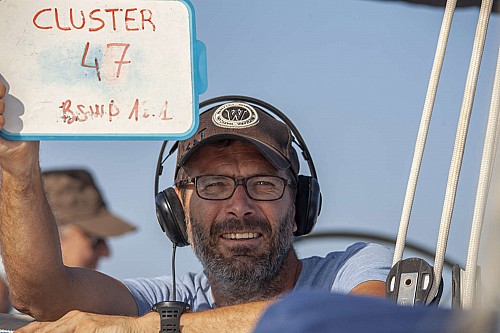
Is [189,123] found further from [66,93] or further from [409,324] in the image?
[409,324]

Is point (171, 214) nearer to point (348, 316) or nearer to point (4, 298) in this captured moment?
point (4, 298)

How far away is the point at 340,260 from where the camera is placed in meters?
2.43

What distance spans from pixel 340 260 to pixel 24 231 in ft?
2.75

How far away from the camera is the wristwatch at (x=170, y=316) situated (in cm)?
192

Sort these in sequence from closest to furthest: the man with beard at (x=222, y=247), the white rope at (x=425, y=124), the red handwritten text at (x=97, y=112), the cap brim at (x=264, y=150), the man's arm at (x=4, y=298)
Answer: the white rope at (x=425, y=124) → the red handwritten text at (x=97, y=112) → the man with beard at (x=222, y=247) → the cap brim at (x=264, y=150) → the man's arm at (x=4, y=298)

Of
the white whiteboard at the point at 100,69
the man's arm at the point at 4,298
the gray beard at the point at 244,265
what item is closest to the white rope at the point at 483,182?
the white whiteboard at the point at 100,69

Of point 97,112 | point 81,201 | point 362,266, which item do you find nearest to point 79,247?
point 81,201

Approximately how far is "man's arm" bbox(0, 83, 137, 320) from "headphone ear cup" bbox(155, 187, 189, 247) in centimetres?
25

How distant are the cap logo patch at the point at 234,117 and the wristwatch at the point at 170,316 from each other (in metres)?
0.65

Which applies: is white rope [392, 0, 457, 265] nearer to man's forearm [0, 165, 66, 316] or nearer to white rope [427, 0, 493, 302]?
white rope [427, 0, 493, 302]

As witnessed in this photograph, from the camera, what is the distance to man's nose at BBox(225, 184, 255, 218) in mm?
2420

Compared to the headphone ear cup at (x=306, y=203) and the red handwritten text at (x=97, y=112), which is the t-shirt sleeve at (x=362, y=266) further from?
the red handwritten text at (x=97, y=112)

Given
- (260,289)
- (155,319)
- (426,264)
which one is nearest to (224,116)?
(260,289)

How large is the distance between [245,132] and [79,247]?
6.63ft
